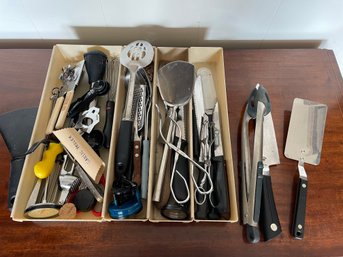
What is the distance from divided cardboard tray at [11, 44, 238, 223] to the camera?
0.47 metres

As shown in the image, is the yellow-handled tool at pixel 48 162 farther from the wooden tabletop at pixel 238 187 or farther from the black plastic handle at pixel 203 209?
the black plastic handle at pixel 203 209

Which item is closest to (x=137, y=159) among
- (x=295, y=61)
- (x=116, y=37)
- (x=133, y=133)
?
(x=133, y=133)

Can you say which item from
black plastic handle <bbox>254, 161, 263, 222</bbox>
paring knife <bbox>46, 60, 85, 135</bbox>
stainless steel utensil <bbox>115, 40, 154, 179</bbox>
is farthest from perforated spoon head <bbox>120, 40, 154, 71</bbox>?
black plastic handle <bbox>254, 161, 263, 222</bbox>

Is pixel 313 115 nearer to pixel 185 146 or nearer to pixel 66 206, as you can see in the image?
pixel 185 146

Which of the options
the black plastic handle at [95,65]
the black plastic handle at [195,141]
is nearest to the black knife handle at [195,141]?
the black plastic handle at [195,141]

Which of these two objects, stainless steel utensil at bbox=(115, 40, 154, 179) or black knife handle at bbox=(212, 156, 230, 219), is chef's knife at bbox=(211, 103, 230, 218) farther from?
stainless steel utensil at bbox=(115, 40, 154, 179)

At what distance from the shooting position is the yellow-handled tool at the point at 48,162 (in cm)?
49

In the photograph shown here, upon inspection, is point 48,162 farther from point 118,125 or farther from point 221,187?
point 221,187

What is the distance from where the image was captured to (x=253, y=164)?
0.52 m

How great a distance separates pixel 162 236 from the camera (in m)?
0.47

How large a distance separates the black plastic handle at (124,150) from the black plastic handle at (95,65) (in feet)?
0.49

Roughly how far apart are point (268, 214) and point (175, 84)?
1.09 ft

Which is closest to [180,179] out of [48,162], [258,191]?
[258,191]

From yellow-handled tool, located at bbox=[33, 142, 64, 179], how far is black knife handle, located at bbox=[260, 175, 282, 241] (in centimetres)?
40
